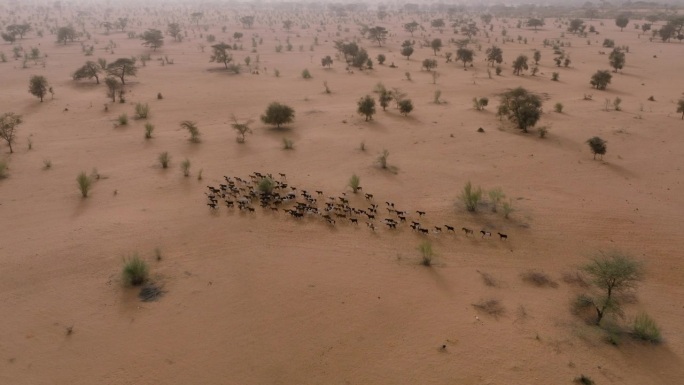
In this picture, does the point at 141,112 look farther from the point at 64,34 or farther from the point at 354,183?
the point at 64,34

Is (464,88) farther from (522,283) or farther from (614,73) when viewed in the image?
(522,283)

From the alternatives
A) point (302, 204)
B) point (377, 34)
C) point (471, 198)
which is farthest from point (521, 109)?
point (377, 34)

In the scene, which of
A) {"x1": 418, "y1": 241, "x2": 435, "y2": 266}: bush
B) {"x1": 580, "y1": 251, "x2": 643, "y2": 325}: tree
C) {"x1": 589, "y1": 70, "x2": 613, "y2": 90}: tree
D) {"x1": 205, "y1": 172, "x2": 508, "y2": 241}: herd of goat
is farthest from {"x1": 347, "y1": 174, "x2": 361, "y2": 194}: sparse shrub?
{"x1": 589, "y1": 70, "x2": 613, "y2": 90}: tree

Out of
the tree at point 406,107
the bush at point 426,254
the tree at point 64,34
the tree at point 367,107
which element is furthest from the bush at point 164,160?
the tree at point 64,34

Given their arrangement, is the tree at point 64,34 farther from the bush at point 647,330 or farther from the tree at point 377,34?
the bush at point 647,330

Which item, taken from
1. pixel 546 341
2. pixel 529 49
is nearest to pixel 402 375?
pixel 546 341

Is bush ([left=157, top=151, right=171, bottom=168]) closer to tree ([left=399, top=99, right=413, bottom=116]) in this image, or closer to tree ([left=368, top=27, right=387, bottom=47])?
tree ([left=399, top=99, right=413, bottom=116])

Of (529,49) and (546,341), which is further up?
(529,49)
